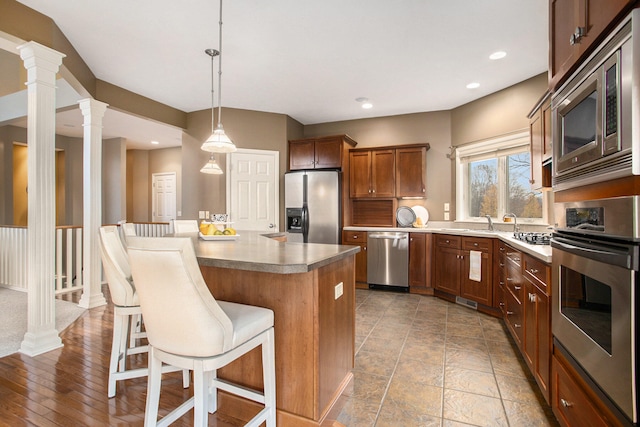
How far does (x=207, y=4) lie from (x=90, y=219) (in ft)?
9.64

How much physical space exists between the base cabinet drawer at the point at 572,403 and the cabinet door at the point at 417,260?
288cm

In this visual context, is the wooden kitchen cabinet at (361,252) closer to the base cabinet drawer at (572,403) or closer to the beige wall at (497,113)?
the beige wall at (497,113)

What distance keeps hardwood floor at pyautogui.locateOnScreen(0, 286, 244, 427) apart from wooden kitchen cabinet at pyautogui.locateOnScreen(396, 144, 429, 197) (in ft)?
12.9

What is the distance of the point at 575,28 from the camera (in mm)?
1382

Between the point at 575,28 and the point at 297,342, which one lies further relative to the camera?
the point at 297,342

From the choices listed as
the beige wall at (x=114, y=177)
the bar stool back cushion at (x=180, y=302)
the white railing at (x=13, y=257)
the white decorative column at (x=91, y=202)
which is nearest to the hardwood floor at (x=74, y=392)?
the bar stool back cushion at (x=180, y=302)

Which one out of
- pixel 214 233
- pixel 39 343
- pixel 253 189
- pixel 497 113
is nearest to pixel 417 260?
pixel 497 113

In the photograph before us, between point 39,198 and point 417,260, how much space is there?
14.2ft

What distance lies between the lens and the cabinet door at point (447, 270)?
407 cm

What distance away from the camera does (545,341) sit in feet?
6.07

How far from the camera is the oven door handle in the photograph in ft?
3.21

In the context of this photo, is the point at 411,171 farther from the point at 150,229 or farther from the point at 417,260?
the point at 150,229

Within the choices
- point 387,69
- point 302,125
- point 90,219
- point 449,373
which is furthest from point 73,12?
point 449,373

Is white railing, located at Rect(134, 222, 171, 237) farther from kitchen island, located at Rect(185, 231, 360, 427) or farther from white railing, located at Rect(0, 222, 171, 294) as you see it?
kitchen island, located at Rect(185, 231, 360, 427)
